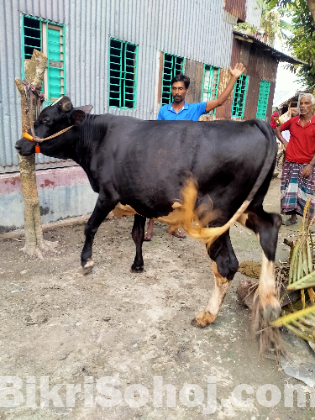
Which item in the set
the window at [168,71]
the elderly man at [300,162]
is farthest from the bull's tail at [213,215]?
the window at [168,71]

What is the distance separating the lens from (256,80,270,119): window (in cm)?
1125

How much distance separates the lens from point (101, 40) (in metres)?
5.25

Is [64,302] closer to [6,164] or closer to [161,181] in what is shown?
[161,181]

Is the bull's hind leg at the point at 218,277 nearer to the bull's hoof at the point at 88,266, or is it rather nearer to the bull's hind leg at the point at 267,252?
the bull's hind leg at the point at 267,252

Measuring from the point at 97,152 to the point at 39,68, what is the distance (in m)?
1.22

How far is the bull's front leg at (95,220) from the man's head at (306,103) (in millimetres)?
3329

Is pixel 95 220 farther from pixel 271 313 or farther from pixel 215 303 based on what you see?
pixel 271 313

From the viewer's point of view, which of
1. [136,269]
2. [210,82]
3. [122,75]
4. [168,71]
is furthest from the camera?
[210,82]

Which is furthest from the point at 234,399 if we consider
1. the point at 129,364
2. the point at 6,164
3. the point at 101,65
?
the point at 101,65

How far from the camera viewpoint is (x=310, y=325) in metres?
2.41

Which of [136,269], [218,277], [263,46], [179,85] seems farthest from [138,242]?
[263,46]

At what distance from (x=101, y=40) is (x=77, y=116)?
2637 millimetres

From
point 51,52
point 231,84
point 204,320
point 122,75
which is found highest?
point 51,52

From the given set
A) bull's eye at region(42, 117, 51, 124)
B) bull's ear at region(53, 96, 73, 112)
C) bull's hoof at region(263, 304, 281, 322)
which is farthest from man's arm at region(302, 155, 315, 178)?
bull's eye at region(42, 117, 51, 124)
